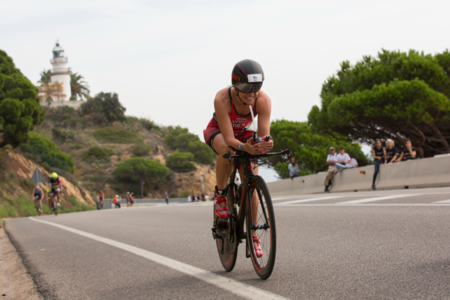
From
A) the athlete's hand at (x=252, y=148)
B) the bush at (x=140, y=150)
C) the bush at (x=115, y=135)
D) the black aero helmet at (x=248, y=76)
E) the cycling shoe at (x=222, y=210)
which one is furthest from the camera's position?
the bush at (x=115, y=135)

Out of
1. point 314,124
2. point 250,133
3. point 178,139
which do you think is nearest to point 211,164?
point 178,139

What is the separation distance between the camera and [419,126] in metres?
31.5

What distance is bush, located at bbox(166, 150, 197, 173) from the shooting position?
9412cm

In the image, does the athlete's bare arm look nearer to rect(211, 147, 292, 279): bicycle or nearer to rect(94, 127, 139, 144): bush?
rect(211, 147, 292, 279): bicycle

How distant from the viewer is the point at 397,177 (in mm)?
16562

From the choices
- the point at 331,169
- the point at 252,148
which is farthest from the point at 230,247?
the point at 331,169

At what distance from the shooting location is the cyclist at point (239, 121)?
13.5 feet

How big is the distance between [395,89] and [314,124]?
786cm

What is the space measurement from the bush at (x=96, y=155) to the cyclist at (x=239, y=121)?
3508 inches

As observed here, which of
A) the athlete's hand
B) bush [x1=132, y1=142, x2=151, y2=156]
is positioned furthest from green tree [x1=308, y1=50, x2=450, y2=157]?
bush [x1=132, y1=142, x2=151, y2=156]

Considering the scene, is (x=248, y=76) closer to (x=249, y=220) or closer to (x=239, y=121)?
(x=239, y=121)

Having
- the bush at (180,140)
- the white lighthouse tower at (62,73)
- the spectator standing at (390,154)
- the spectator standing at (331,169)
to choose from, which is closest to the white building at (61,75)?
the white lighthouse tower at (62,73)

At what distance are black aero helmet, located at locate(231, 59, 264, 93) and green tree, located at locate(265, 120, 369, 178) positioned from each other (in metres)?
40.5

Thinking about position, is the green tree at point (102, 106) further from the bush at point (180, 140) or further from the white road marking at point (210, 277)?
the white road marking at point (210, 277)
